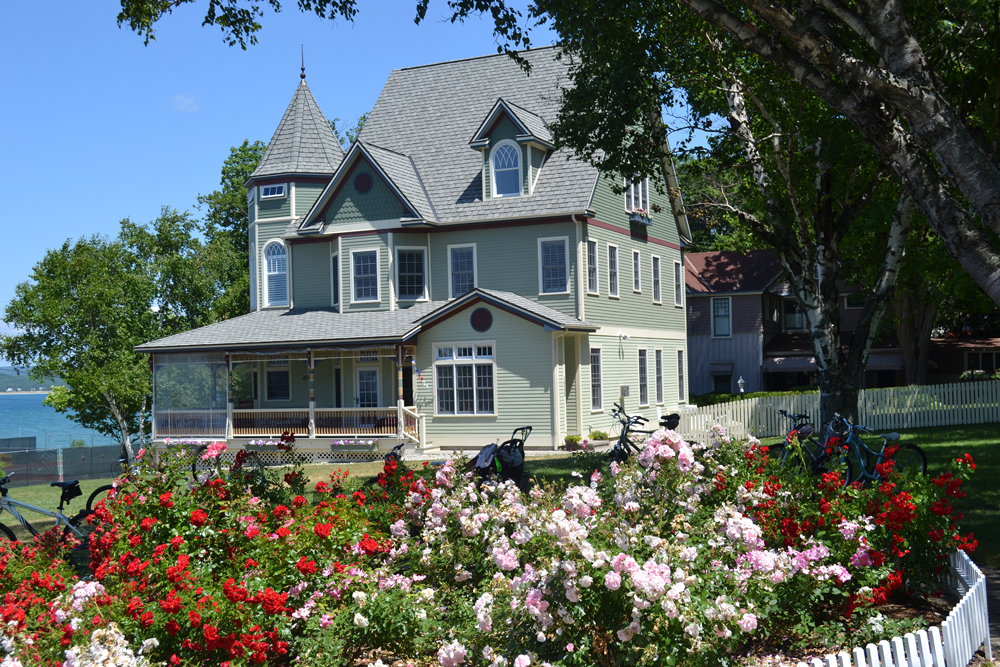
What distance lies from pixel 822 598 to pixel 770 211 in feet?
38.1

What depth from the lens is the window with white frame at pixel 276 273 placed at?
3131 centimetres

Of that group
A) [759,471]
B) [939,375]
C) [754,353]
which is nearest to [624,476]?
[759,471]

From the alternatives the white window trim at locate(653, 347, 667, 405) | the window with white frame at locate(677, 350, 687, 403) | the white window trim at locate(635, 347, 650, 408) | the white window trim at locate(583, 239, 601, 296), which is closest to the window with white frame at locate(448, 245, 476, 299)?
the white window trim at locate(583, 239, 601, 296)

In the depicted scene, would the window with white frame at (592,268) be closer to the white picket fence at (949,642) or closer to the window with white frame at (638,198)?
the window with white frame at (638,198)

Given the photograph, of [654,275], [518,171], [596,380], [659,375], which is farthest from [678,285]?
[518,171]

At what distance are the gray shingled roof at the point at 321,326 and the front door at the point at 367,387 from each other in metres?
1.92

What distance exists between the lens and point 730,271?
144 ft

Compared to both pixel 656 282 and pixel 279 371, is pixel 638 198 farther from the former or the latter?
pixel 279 371

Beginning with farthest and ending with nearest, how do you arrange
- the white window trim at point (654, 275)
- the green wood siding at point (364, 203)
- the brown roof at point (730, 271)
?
the brown roof at point (730, 271) < the white window trim at point (654, 275) < the green wood siding at point (364, 203)

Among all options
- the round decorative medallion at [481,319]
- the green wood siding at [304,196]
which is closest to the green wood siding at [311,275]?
the green wood siding at [304,196]

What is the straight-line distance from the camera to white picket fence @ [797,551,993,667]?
4.75m

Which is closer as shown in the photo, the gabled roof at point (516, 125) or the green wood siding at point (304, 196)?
the gabled roof at point (516, 125)

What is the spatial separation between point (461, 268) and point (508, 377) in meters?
4.39

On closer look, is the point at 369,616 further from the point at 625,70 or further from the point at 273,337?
the point at 273,337
